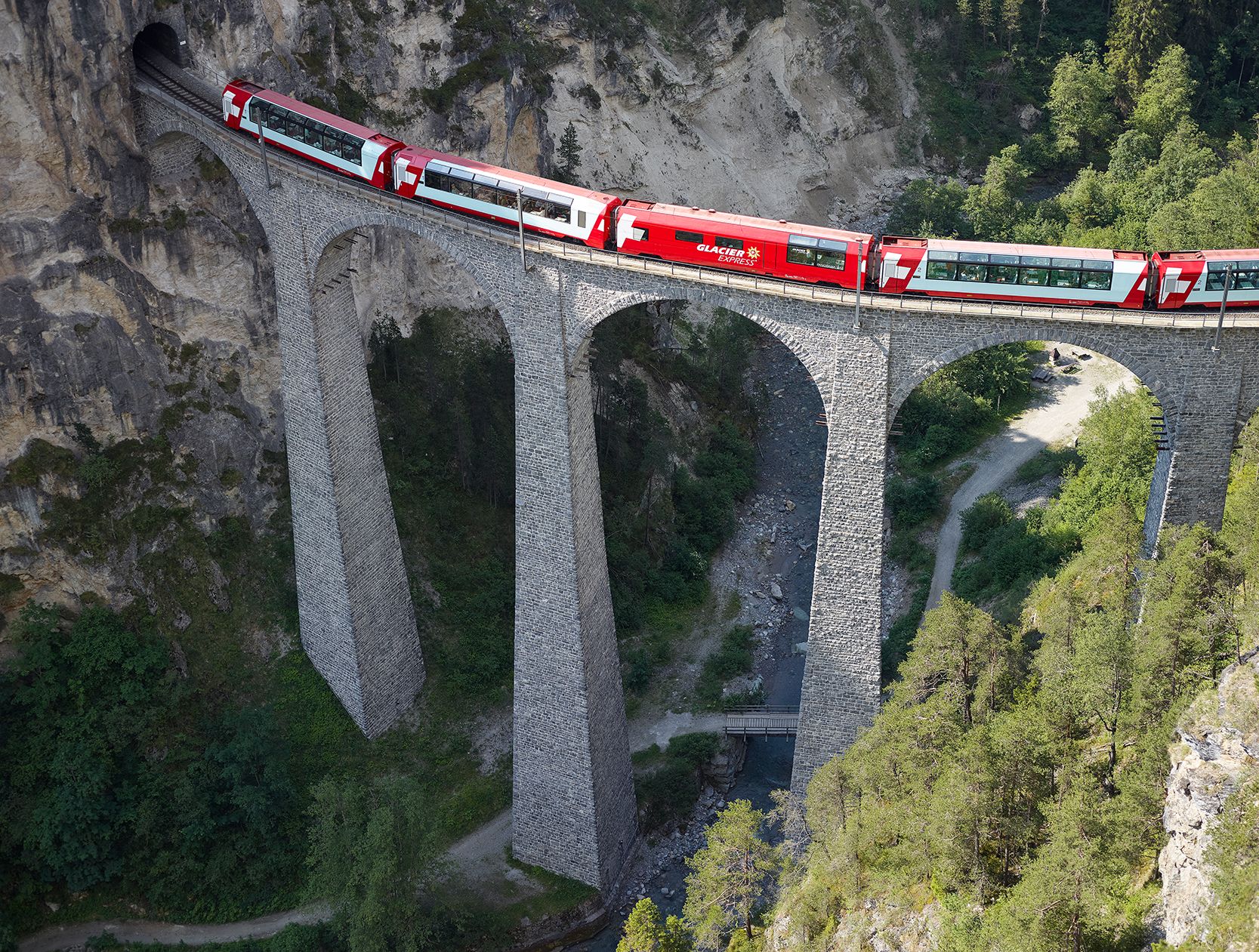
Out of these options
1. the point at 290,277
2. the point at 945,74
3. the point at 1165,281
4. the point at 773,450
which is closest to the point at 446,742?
the point at 290,277

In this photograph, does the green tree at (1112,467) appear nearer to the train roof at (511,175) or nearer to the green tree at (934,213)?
the train roof at (511,175)

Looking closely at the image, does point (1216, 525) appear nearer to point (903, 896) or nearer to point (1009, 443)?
point (903, 896)

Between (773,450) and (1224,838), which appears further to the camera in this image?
(773,450)

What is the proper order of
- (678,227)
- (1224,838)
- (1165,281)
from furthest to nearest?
(678,227) < (1165,281) < (1224,838)

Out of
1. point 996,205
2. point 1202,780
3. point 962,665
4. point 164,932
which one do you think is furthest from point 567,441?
point 996,205

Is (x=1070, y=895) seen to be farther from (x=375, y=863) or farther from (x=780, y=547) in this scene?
(x=780, y=547)

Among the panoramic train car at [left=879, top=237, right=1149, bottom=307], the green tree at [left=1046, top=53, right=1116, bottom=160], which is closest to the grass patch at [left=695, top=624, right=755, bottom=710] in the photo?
the panoramic train car at [left=879, top=237, right=1149, bottom=307]

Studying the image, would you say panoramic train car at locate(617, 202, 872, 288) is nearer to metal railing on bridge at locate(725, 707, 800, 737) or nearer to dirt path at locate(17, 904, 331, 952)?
metal railing on bridge at locate(725, 707, 800, 737)
